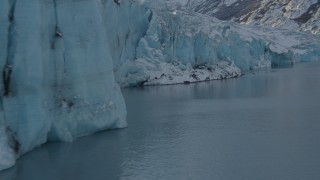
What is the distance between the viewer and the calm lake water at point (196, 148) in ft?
38.7

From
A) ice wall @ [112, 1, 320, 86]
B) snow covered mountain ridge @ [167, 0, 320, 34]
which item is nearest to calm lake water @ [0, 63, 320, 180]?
ice wall @ [112, 1, 320, 86]

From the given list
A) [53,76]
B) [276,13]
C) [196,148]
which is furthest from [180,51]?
[276,13]

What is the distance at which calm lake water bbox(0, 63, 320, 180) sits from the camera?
11789 millimetres

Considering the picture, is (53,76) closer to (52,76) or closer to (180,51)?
(52,76)

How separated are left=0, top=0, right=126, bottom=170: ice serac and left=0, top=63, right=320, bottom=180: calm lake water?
22.3 inches

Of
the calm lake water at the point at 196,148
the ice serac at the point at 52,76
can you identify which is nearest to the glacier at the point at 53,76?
the ice serac at the point at 52,76

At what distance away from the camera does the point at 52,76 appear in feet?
46.0

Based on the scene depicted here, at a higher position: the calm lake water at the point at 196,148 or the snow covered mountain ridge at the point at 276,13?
the snow covered mountain ridge at the point at 276,13

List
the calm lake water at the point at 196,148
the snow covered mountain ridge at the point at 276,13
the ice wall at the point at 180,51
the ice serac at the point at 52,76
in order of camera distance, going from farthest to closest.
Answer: the snow covered mountain ridge at the point at 276,13 < the ice wall at the point at 180,51 < the ice serac at the point at 52,76 < the calm lake water at the point at 196,148

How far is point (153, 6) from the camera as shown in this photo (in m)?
38.7

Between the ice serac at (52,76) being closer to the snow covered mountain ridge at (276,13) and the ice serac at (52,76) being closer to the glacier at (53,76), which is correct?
the glacier at (53,76)

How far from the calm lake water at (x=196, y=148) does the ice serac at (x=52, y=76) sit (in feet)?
1.86

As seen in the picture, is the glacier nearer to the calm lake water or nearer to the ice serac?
the ice serac

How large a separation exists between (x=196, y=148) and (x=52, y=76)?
4.61 meters
